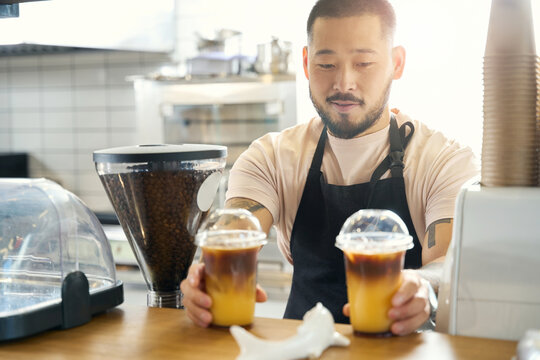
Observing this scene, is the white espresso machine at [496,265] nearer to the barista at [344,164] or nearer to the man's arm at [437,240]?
the man's arm at [437,240]

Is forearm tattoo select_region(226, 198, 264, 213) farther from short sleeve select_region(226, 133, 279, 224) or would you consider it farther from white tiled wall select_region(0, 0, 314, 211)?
white tiled wall select_region(0, 0, 314, 211)

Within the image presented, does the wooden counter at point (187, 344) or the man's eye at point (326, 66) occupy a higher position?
the man's eye at point (326, 66)

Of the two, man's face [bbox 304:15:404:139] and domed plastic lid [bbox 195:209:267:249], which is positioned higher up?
man's face [bbox 304:15:404:139]

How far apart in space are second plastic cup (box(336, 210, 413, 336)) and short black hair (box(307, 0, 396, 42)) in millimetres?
807

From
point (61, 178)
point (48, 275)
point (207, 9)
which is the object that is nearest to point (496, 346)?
point (48, 275)

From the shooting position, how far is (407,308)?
944mm

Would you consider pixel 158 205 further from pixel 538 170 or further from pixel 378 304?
pixel 538 170

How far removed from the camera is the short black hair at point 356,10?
162cm

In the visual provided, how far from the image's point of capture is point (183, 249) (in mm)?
1214

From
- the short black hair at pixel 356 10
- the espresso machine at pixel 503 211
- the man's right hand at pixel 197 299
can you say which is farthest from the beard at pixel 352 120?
the man's right hand at pixel 197 299

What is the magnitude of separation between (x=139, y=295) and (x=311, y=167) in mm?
1856

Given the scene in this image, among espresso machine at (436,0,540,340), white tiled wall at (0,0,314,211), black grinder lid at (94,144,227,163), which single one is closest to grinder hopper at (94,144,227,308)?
black grinder lid at (94,144,227,163)

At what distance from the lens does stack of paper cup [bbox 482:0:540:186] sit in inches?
39.1

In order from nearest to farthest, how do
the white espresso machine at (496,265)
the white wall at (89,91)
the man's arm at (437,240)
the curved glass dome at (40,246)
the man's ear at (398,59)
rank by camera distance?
the white espresso machine at (496,265)
the curved glass dome at (40,246)
the man's arm at (437,240)
the man's ear at (398,59)
the white wall at (89,91)
